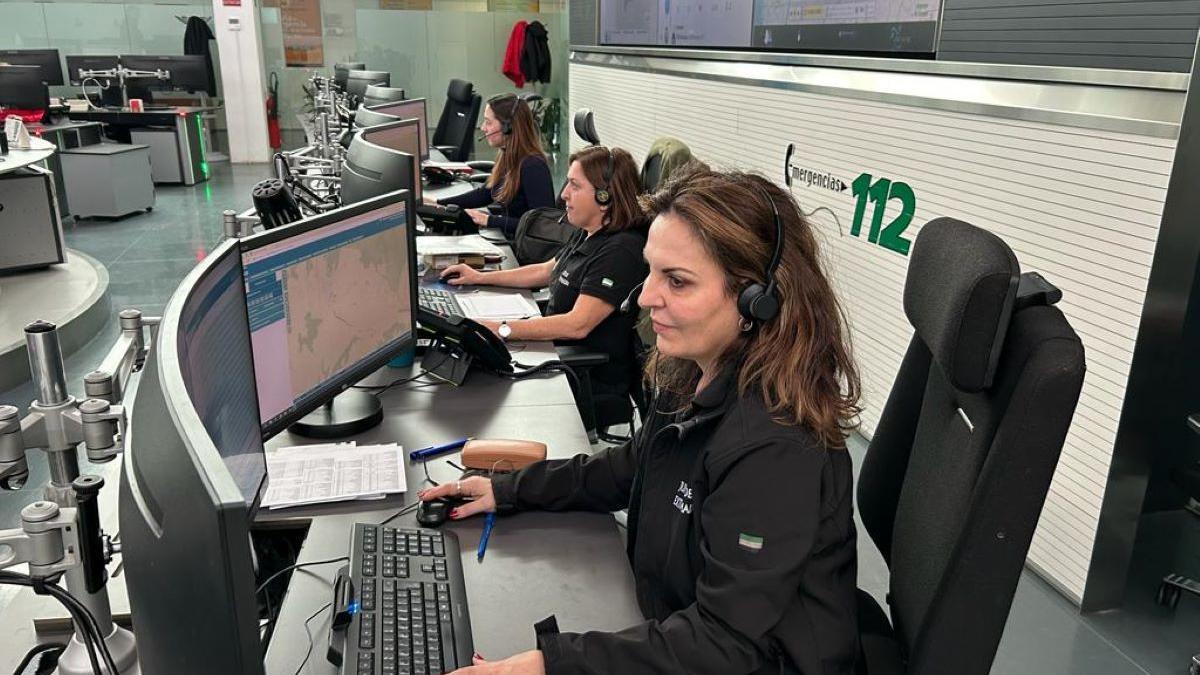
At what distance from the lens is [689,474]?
51.4 inches

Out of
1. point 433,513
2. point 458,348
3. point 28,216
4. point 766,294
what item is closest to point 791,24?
point 458,348

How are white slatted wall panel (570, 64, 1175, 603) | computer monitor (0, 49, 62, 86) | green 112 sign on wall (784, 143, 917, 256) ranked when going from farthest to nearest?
computer monitor (0, 49, 62, 86) → green 112 sign on wall (784, 143, 917, 256) → white slatted wall panel (570, 64, 1175, 603)

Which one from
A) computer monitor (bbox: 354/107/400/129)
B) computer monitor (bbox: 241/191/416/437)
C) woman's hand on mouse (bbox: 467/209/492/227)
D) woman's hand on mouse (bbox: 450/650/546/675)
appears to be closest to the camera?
woman's hand on mouse (bbox: 450/650/546/675)

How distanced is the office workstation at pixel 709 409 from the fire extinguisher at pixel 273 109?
7535 millimetres

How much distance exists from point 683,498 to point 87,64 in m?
10.0

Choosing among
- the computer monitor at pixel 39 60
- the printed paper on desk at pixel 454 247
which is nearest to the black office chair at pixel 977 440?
the printed paper on desk at pixel 454 247

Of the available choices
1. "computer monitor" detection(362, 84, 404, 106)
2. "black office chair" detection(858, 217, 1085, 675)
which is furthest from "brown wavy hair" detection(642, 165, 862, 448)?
"computer monitor" detection(362, 84, 404, 106)

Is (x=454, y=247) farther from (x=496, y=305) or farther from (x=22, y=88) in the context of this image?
(x=22, y=88)

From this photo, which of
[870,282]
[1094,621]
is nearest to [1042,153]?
[870,282]

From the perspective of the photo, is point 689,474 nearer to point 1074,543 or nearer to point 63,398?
point 63,398

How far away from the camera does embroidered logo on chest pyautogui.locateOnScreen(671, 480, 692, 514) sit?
1.28 meters

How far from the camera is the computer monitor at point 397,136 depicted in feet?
10.7

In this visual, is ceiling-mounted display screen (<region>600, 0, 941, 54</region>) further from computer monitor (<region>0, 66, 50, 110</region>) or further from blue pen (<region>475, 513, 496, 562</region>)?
computer monitor (<region>0, 66, 50, 110</region>)

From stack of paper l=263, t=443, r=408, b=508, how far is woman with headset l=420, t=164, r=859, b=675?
194 millimetres
